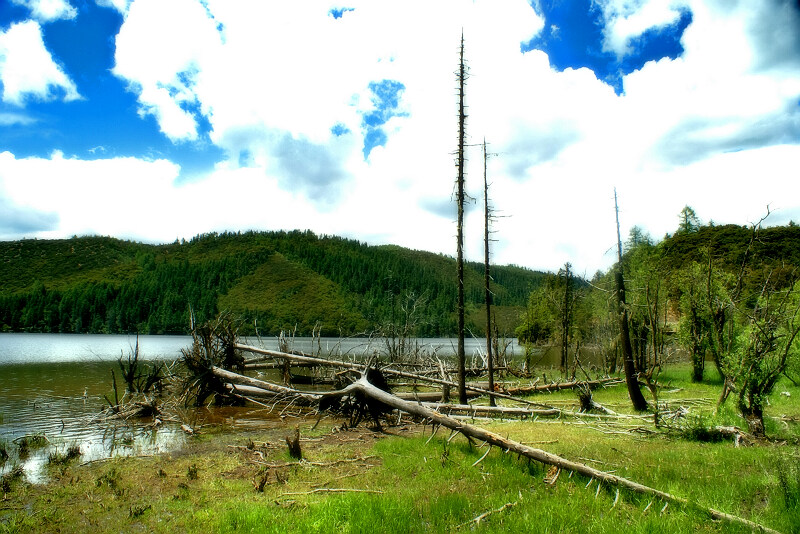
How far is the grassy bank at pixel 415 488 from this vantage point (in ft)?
19.6

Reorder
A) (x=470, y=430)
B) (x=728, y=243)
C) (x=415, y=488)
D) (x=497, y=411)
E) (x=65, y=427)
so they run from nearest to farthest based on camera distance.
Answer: (x=415, y=488) < (x=470, y=430) < (x=65, y=427) < (x=497, y=411) < (x=728, y=243)

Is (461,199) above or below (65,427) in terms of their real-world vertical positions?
above

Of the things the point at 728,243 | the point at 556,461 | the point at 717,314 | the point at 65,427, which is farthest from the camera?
the point at 728,243

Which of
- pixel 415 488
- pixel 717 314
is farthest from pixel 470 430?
pixel 717 314

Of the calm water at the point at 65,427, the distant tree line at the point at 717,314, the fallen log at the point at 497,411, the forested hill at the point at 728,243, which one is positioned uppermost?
the forested hill at the point at 728,243

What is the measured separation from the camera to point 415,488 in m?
7.41

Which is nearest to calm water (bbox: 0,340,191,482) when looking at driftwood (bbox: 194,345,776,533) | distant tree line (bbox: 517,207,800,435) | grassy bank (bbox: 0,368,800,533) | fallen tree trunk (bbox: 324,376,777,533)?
grassy bank (bbox: 0,368,800,533)

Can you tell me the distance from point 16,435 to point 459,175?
52.4 ft

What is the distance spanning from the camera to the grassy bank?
596 cm

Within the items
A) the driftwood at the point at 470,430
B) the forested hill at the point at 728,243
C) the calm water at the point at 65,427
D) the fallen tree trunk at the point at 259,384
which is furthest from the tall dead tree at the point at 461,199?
the forested hill at the point at 728,243

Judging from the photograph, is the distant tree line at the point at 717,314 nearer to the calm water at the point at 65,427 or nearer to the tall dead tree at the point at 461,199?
the tall dead tree at the point at 461,199

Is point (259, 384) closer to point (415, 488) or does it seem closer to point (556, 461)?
point (415, 488)

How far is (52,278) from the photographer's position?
18438 cm

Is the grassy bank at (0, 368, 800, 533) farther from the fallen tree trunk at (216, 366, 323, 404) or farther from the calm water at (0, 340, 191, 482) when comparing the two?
the fallen tree trunk at (216, 366, 323, 404)
